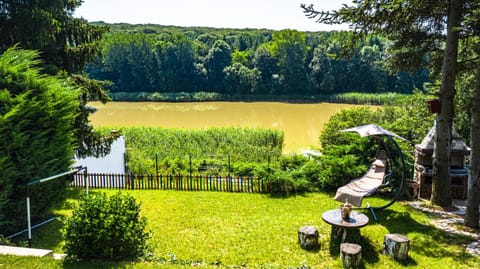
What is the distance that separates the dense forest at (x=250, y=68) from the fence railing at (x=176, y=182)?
49897mm

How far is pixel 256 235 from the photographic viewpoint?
788 cm

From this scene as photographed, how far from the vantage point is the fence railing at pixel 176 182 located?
38.2 ft

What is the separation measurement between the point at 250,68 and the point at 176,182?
58141mm

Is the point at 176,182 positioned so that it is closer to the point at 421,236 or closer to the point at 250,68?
the point at 421,236

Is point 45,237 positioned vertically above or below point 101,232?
below

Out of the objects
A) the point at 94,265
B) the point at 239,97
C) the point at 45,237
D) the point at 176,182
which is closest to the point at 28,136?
the point at 45,237

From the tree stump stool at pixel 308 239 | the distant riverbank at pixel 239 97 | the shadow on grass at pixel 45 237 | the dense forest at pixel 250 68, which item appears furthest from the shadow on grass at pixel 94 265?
the dense forest at pixel 250 68

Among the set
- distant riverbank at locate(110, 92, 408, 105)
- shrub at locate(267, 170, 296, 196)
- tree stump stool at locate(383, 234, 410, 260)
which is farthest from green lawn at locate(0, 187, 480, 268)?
distant riverbank at locate(110, 92, 408, 105)

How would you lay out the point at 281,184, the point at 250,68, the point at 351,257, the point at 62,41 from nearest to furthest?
the point at 351,257 < the point at 281,184 < the point at 62,41 < the point at 250,68

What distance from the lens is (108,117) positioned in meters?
39.8

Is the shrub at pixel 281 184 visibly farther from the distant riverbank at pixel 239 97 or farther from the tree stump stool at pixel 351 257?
the distant riverbank at pixel 239 97

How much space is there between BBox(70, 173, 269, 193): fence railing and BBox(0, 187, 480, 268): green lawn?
2.39ft

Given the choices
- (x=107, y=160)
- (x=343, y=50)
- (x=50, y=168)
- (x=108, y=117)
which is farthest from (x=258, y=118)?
(x=50, y=168)

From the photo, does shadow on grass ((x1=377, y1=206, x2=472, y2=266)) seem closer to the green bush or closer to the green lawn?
the green lawn
